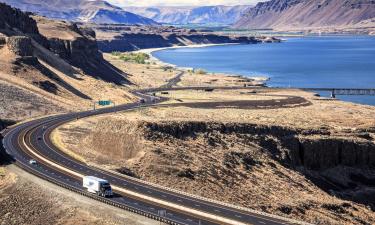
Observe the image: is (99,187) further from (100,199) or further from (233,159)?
(233,159)

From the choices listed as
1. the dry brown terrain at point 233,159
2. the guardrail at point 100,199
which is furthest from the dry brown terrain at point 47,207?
the dry brown terrain at point 233,159

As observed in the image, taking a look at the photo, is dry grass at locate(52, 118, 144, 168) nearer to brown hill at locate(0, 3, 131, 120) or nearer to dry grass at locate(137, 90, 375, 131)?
dry grass at locate(137, 90, 375, 131)

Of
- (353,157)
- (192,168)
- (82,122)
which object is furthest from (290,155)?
(82,122)

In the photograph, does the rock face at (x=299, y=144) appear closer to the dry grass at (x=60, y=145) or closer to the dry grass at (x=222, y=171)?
the dry grass at (x=222, y=171)

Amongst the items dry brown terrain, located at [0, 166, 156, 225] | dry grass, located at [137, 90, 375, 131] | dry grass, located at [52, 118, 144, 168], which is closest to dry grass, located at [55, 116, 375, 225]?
dry grass, located at [52, 118, 144, 168]

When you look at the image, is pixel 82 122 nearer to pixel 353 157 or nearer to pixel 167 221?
pixel 353 157

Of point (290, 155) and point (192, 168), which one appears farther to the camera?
point (290, 155)
